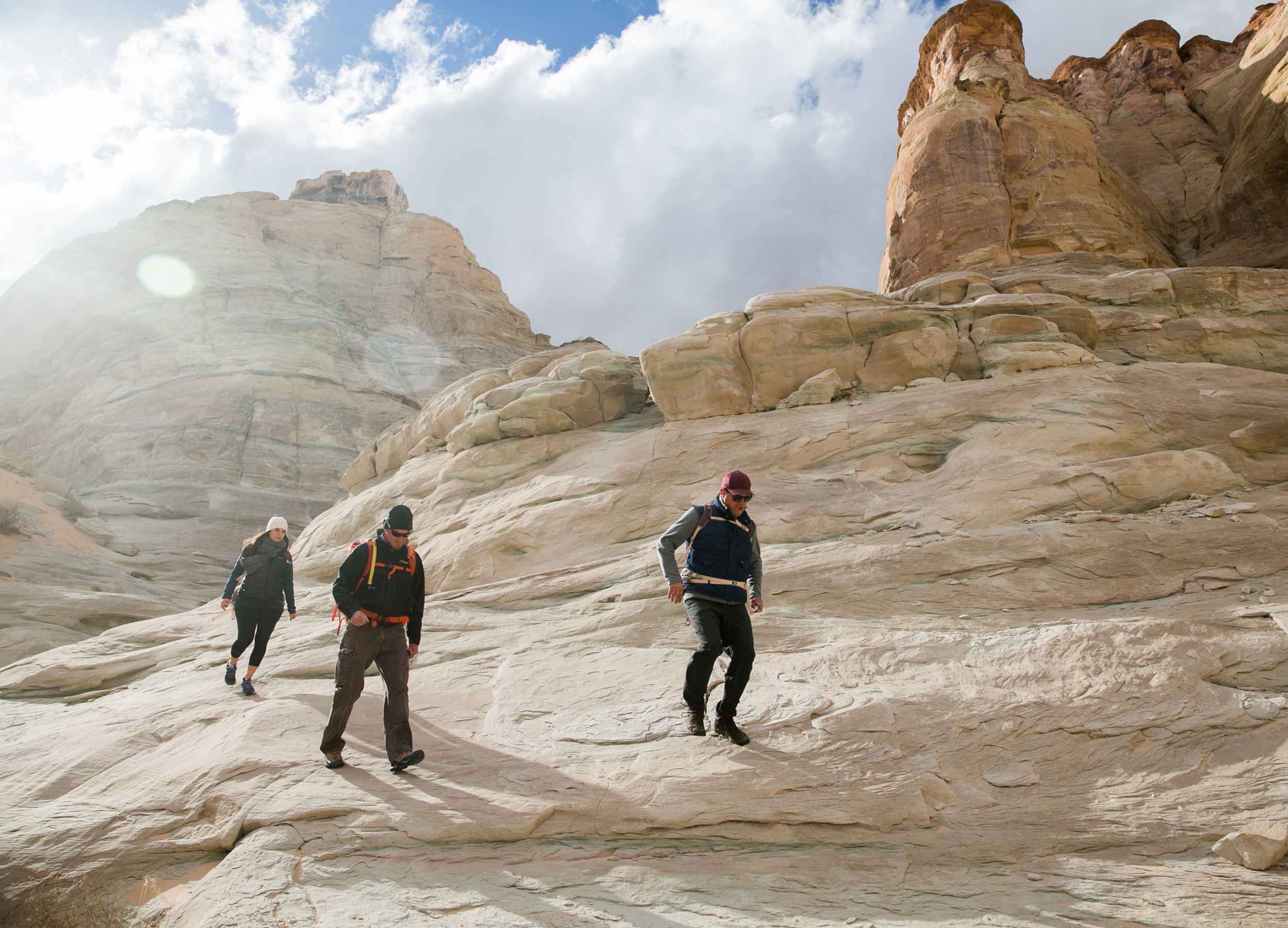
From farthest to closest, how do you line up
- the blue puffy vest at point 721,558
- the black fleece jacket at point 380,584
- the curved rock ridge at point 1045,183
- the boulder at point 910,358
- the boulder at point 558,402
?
1. the curved rock ridge at point 1045,183
2. the boulder at point 558,402
3. the boulder at point 910,358
4. the black fleece jacket at point 380,584
5. the blue puffy vest at point 721,558

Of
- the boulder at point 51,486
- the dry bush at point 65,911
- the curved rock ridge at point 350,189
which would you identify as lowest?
the dry bush at point 65,911

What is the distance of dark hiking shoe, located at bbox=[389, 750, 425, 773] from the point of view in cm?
540

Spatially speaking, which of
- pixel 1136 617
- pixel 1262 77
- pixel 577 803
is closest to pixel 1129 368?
pixel 1136 617

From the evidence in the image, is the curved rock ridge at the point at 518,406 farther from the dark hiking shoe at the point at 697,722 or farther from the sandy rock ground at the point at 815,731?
the dark hiking shoe at the point at 697,722

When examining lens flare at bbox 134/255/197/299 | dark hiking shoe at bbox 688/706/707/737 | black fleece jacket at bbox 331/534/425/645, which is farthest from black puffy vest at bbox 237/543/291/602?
lens flare at bbox 134/255/197/299

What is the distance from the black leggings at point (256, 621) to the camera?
27.5 feet

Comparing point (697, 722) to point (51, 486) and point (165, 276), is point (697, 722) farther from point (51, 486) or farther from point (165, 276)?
point (165, 276)

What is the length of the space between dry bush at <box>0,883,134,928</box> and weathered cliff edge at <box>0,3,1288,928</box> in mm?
119

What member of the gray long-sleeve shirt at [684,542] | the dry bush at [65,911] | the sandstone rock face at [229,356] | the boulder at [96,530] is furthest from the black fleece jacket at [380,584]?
the boulder at [96,530]

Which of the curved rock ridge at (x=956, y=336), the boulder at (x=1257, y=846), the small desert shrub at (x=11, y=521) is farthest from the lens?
the small desert shrub at (x=11, y=521)

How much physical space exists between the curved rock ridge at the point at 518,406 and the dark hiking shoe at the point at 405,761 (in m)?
11.6

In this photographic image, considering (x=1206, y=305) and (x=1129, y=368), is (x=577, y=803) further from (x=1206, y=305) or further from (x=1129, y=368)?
(x=1206, y=305)

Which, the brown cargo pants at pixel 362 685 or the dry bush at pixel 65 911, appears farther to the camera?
the brown cargo pants at pixel 362 685

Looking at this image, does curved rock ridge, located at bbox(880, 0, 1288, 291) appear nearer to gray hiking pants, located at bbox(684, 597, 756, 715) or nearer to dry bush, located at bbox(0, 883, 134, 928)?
gray hiking pants, located at bbox(684, 597, 756, 715)
